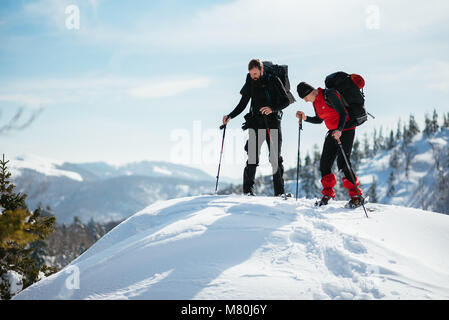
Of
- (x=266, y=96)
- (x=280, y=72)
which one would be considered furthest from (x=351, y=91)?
(x=266, y=96)

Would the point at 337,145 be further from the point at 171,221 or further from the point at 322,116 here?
the point at 171,221

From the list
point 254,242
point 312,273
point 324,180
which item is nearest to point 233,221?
point 254,242

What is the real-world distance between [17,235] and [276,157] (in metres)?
5.20

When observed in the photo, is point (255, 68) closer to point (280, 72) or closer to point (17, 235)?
point (280, 72)

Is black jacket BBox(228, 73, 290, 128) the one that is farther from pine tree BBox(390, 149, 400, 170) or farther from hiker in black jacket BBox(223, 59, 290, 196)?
pine tree BBox(390, 149, 400, 170)

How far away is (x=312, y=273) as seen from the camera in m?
3.81

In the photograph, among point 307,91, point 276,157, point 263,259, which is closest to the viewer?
point 263,259

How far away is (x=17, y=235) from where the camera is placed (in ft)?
11.5

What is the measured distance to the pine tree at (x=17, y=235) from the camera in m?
3.64

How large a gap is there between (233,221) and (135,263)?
5.45 ft

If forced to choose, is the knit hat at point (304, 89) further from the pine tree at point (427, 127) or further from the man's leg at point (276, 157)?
the pine tree at point (427, 127)

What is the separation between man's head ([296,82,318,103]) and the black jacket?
524mm

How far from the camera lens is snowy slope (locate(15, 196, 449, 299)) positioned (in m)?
3.56
